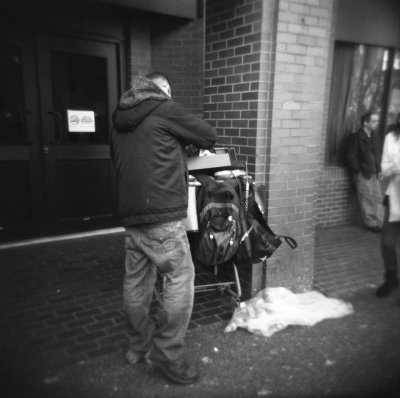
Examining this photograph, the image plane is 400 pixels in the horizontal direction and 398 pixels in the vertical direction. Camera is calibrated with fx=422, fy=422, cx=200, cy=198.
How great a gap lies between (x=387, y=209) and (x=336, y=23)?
338 centimetres

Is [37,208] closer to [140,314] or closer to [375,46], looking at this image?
[140,314]

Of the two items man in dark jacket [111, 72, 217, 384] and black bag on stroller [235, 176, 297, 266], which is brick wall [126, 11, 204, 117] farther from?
man in dark jacket [111, 72, 217, 384]

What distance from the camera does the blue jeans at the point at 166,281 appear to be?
110 inches

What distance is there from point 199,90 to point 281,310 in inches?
159

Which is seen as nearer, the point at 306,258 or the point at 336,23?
the point at 306,258

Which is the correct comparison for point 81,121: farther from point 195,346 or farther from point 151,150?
point 195,346

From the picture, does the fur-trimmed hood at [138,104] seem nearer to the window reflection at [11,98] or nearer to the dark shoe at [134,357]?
the dark shoe at [134,357]

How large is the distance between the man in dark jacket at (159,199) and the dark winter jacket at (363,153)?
459cm

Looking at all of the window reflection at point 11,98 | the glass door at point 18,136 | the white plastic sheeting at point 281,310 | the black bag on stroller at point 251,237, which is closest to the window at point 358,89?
the white plastic sheeting at point 281,310

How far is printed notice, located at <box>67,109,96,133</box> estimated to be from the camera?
5.74 m

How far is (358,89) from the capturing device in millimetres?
7059

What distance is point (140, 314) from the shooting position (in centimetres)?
298

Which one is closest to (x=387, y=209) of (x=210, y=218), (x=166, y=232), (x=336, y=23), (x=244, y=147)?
(x=244, y=147)

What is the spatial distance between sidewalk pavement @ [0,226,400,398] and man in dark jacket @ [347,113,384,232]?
2.31 meters
